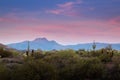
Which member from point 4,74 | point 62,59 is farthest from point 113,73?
point 4,74

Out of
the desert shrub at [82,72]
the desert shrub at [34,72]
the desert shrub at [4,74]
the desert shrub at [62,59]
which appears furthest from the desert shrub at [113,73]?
the desert shrub at [4,74]

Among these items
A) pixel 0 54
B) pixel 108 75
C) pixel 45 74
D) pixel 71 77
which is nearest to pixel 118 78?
pixel 108 75

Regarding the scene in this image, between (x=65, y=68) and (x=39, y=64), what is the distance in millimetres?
2219

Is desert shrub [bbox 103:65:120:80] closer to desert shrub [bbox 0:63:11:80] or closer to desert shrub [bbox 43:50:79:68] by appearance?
desert shrub [bbox 43:50:79:68]

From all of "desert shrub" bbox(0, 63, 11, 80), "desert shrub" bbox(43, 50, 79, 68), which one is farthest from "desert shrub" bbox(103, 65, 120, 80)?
A: "desert shrub" bbox(0, 63, 11, 80)

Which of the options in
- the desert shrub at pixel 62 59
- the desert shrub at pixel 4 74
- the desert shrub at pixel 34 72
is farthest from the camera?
the desert shrub at pixel 62 59

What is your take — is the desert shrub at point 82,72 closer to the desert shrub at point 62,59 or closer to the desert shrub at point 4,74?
the desert shrub at point 62,59

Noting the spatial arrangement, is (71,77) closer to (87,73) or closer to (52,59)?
(87,73)

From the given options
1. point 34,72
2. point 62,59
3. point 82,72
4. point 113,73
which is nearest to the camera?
point 34,72

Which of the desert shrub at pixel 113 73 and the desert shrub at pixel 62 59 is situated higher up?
the desert shrub at pixel 62 59

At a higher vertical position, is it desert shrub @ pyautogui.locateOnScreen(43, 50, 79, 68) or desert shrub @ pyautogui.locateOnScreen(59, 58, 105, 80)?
desert shrub @ pyautogui.locateOnScreen(43, 50, 79, 68)

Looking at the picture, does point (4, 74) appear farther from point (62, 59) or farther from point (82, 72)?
point (62, 59)

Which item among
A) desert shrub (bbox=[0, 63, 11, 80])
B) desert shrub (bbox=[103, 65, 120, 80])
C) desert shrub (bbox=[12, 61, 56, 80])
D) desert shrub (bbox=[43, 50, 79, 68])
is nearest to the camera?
desert shrub (bbox=[12, 61, 56, 80])

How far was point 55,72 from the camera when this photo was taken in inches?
915
